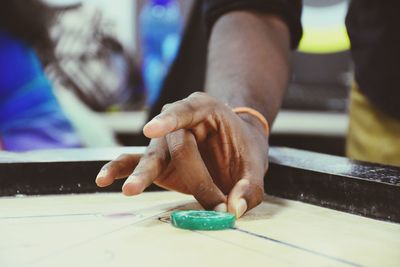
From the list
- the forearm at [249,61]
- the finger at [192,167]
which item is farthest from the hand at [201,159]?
Result: the forearm at [249,61]

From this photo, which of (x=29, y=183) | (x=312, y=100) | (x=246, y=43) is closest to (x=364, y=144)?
(x=246, y=43)

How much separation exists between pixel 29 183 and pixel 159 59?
194cm

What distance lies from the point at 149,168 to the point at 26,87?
75.1 inches

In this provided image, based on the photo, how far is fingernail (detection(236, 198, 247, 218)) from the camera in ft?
2.63

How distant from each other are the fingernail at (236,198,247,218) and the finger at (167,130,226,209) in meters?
0.03

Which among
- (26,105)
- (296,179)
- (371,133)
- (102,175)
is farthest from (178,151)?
(26,105)

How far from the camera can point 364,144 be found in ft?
4.90

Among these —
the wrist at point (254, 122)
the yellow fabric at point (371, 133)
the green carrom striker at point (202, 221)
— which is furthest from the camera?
the yellow fabric at point (371, 133)

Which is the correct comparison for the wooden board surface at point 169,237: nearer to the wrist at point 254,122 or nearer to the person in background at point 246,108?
the person in background at point 246,108

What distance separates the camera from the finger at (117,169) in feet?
2.76

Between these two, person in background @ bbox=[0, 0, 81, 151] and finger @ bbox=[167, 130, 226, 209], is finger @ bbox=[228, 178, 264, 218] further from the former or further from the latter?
person in background @ bbox=[0, 0, 81, 151]

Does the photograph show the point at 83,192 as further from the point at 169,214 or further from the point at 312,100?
the point at 312,100

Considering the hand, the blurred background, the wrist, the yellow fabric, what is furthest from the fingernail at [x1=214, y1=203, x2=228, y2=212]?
the blurred background

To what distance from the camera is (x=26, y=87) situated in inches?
100
